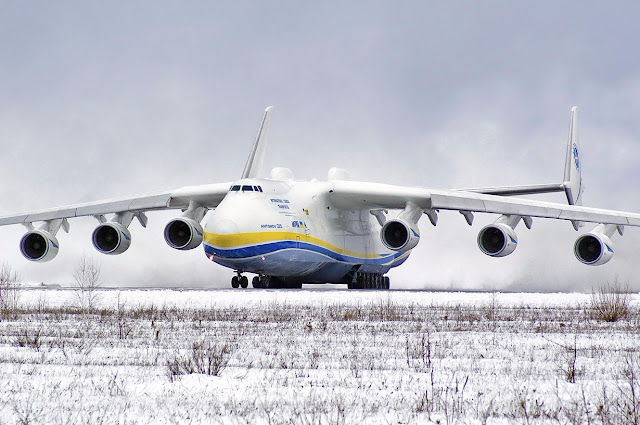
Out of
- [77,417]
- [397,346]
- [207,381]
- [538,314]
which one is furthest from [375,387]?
[538,314]

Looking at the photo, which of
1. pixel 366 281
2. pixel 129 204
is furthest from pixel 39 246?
pixel 366 281

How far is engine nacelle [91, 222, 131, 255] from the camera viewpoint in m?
25.4

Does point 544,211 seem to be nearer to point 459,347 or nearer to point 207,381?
point 459,347

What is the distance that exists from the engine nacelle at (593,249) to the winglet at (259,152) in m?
10.8

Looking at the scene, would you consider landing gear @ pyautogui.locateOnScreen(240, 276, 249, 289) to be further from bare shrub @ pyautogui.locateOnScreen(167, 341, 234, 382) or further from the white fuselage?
bare shrub @ pyautogui.locateOnScreen(167, 341, 234, 382)

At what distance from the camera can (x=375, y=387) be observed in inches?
197

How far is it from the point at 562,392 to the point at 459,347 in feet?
8.70

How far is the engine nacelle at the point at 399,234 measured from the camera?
76.7 feet

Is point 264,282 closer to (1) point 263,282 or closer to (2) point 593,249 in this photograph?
(1) point 263,282

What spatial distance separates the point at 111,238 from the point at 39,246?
7.89 ft

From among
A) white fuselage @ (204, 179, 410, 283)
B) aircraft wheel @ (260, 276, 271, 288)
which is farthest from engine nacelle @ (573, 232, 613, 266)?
aircraft wheel @ (260, 276, 271, 288)

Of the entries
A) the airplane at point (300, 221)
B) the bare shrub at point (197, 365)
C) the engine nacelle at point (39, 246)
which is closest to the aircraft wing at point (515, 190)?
the airplane at point (300, 221)

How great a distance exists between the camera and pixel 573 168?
30609 millimetres

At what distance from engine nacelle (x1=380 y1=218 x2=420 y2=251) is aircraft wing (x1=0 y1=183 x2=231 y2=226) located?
562cm
